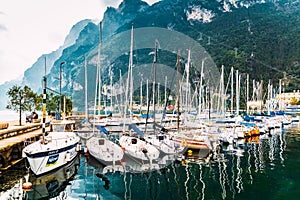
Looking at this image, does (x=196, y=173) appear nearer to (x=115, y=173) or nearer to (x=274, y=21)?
(x=115, y=173)

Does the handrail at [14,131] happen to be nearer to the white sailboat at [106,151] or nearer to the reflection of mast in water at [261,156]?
the white sailboat at [106,151]

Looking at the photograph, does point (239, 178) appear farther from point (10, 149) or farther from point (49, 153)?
point (10, 149)

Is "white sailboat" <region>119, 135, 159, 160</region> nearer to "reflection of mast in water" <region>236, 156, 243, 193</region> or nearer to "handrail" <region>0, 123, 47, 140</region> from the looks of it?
"reflection of mast in water" <region>236, 156, 243, 193</region>

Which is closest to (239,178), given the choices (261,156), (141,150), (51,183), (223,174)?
(223,174)

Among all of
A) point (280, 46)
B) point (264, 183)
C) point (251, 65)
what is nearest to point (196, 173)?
point (264, 183)

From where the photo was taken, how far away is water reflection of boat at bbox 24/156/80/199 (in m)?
15.5

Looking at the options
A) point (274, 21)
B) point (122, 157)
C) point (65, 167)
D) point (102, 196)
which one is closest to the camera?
point (102, 196)

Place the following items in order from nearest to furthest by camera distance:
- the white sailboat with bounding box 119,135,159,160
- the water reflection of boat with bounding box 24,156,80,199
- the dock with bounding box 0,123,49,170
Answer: the water reflection of boat with bounding box 24,156,80,199 → the dock with bounding box 0,123,49,170 → the white sailboat with bounding box 119,135,159,160

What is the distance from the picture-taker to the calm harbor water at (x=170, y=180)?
15.6 meters

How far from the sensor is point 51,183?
17.5 meters

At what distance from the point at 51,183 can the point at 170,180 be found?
26.4 ft

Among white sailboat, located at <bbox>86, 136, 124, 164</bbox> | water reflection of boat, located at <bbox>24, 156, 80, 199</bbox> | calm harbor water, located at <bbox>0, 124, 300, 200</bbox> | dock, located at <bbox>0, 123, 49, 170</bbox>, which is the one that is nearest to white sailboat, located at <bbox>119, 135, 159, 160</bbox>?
calm harbor water, located at <bbox>0, 124, 300, 200</bbox>

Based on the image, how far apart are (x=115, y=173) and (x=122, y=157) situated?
296cm

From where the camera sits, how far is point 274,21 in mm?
188000
